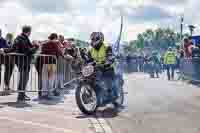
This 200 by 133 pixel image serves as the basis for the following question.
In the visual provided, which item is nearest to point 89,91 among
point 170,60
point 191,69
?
point 191,69

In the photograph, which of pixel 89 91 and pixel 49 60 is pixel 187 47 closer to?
pixel 49 60

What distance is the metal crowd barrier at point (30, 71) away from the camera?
38.6 feet

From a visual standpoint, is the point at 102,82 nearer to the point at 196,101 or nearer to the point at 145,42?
the point at 196,101

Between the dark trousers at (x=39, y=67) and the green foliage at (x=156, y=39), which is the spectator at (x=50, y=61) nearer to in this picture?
the dark trousers at (x=39, y=67)

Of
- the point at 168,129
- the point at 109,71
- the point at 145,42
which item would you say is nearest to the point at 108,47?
the point at 109,71

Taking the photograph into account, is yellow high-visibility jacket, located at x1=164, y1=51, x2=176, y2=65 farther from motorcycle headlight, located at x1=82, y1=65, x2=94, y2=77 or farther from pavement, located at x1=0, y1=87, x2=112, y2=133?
motorcycle headlight, located at x1=82, y1=65, x2=94, y2=77

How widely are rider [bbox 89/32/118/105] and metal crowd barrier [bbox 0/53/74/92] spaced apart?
2055mm

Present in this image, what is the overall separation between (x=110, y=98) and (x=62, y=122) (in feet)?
7.10

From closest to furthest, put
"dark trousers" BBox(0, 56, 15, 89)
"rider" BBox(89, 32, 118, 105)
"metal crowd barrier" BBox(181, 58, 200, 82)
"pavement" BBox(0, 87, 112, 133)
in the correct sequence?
"pavement" BBox(0, 87, 112, 133), "rider" BBox(89, 32, 118, 105), "dark trousers" BBox(0, 56, 15, 89), "metal crowd barrier" BBox(181, 58, 200, 82)

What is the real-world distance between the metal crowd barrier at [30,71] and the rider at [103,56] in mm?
2055

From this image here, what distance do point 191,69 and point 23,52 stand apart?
942cm

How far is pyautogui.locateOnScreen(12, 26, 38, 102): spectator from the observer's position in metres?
11.6

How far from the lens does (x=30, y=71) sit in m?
12.9

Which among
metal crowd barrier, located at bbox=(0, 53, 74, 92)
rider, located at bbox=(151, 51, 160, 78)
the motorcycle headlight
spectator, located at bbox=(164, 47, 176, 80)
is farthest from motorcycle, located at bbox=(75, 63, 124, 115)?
rider, located at bbox=(151, 51, 160, 78)
